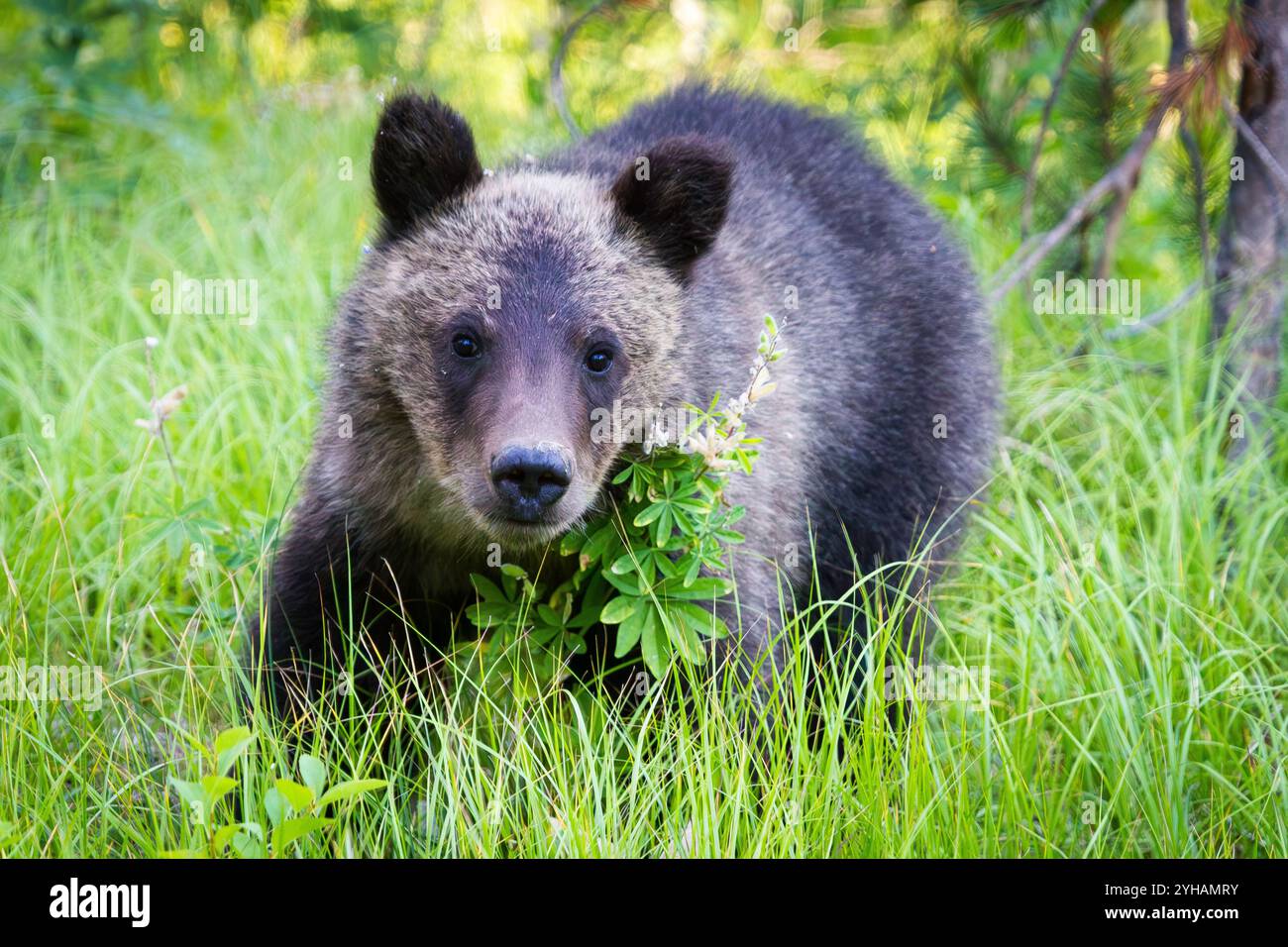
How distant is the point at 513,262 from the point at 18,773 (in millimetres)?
1979

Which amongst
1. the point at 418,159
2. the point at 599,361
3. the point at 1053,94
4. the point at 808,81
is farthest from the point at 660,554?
the point at 808,81

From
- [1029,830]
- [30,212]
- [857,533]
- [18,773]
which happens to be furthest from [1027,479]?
[30,212]

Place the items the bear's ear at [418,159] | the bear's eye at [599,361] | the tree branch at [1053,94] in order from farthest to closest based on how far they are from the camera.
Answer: the tree branch at [1053,94], the bear's ear at [418,159], the bear's eye at [599,361]

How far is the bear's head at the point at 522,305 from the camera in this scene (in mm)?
3809

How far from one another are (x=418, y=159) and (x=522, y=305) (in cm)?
67

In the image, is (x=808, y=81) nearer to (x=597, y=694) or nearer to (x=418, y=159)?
(x=418, y=159)

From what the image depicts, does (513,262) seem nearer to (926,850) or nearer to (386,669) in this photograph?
(386,669)

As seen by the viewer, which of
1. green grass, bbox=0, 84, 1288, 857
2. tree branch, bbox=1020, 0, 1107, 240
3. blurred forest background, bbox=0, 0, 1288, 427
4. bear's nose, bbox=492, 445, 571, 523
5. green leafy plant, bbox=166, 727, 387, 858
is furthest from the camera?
blurred forest background, bbox=0, 0, 1288, 427

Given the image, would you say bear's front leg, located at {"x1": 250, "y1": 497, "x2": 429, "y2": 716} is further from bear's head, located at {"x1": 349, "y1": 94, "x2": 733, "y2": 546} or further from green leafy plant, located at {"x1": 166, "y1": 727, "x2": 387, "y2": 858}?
green leafy plant, located at {"x1": 166, "y1": 727, "x2": 387, "y2": 858}

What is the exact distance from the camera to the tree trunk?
18.8 ft

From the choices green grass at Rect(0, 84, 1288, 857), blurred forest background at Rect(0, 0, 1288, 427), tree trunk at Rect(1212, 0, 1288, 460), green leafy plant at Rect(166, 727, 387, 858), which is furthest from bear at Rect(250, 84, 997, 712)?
tree trunk at Rect(1212, 0, 1288, 460)

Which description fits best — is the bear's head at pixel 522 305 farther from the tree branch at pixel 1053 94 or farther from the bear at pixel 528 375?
the tree branch at pixel 1053 94

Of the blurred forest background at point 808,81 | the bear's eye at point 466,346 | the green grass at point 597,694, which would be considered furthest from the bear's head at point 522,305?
the blurred forest background at point 808,81

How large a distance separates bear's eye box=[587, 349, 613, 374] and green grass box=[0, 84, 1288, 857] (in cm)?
96
